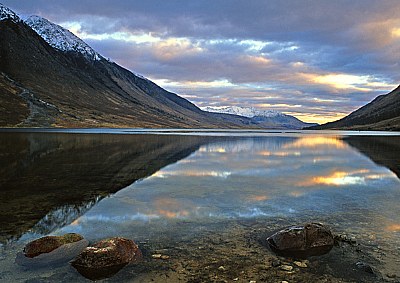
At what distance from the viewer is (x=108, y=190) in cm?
2605

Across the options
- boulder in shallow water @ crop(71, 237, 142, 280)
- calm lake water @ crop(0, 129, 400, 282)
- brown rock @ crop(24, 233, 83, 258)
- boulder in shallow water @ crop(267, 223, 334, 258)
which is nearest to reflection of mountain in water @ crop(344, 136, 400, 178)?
calm lake water @ crop(0, 129, 400, 282)

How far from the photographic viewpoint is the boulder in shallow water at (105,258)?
38.6 ft

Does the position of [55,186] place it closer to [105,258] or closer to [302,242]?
[105,258]

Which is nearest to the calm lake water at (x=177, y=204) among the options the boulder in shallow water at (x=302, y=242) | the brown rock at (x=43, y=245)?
the brown rock at (x=43, y=245)

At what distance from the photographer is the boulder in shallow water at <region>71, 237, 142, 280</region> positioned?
38.6 feet

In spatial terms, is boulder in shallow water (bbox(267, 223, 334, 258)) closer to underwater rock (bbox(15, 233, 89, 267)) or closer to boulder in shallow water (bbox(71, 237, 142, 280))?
boulder in shallow water (bbox(71, 237, 142, 280))

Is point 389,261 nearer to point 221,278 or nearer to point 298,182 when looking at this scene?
point 221,278

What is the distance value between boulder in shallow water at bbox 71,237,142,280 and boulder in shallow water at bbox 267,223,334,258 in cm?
563

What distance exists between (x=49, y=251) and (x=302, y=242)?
1005cm

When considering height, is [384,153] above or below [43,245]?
above

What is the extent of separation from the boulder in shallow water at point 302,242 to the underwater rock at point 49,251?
7997 mm

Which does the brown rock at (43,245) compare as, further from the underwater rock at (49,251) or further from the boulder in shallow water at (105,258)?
the boulder in shallow water at (105,258)

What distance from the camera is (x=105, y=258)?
40.1ft

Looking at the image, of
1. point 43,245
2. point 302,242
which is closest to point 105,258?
point 43,245
